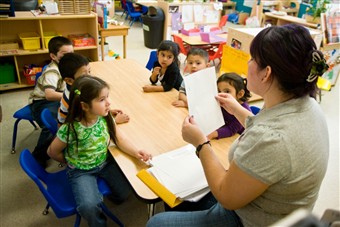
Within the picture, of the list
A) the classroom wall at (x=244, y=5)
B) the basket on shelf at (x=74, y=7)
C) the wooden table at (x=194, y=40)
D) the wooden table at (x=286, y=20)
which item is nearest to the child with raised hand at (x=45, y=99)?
the basket on shelf at (x=74, y=7)

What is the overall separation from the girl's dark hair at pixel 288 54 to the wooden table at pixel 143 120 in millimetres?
630

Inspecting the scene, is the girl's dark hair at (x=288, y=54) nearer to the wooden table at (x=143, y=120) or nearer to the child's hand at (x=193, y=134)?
the child's hand at (x=193, y=134)

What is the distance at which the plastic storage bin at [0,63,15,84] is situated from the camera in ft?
11.5

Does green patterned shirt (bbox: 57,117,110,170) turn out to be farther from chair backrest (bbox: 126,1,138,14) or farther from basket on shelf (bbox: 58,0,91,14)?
chair backrest (bbox: 126,1,138,14)

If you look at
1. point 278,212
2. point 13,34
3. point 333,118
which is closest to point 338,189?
point 333,118

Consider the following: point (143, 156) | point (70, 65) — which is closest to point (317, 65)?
point (143, 156)

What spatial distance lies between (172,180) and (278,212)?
18.5 inches

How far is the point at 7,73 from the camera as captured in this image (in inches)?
140

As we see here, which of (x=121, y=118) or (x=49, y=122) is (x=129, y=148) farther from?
(x=49, y=122)

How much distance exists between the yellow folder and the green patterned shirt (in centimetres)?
39

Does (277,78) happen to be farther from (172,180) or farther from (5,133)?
(5,133)

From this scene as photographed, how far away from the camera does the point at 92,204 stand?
1442 millimetres

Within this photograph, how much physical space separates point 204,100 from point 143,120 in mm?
498

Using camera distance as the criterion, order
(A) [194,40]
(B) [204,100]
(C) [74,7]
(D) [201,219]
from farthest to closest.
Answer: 1. (A) [194,40]
2. (C) [74,7]
3. (B) [204,100]
4. (D) [201,219]
